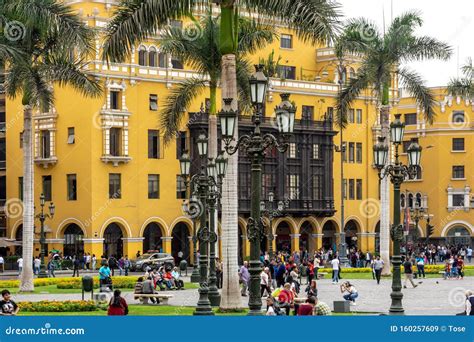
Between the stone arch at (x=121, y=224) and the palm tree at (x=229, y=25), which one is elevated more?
the palm tree at (x=229, y=25)

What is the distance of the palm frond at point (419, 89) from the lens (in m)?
55.1

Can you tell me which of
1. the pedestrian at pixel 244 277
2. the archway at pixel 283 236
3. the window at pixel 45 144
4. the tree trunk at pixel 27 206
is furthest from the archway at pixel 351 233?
the tree trunk at pixel 27 206

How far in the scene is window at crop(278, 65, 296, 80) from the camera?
83.1 meters

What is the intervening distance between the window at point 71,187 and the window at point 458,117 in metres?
36.6

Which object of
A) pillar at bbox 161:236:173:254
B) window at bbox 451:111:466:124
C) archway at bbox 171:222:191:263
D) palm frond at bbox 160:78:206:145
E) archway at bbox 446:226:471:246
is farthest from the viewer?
window at bbox 451:111:466:124

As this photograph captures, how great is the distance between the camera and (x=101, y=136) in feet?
235

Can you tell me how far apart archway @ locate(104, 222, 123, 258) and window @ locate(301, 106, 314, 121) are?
56.2ft

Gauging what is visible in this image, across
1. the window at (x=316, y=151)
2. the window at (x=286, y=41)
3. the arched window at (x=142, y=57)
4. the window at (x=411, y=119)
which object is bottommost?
the window at (x=316, y=151)

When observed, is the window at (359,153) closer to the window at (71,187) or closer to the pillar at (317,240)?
the pillar at (317,240)

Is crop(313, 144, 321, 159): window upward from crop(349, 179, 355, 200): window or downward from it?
upward

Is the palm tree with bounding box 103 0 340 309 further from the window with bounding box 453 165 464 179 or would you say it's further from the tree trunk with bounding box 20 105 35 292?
the window with bounding box 453 165 464 179

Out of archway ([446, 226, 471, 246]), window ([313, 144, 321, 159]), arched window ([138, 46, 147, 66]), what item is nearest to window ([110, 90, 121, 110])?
arched window ([138, 46, 147, 66])

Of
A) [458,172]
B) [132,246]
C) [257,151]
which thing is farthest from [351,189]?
[257,151]

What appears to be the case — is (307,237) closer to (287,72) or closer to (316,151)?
(316,151)
